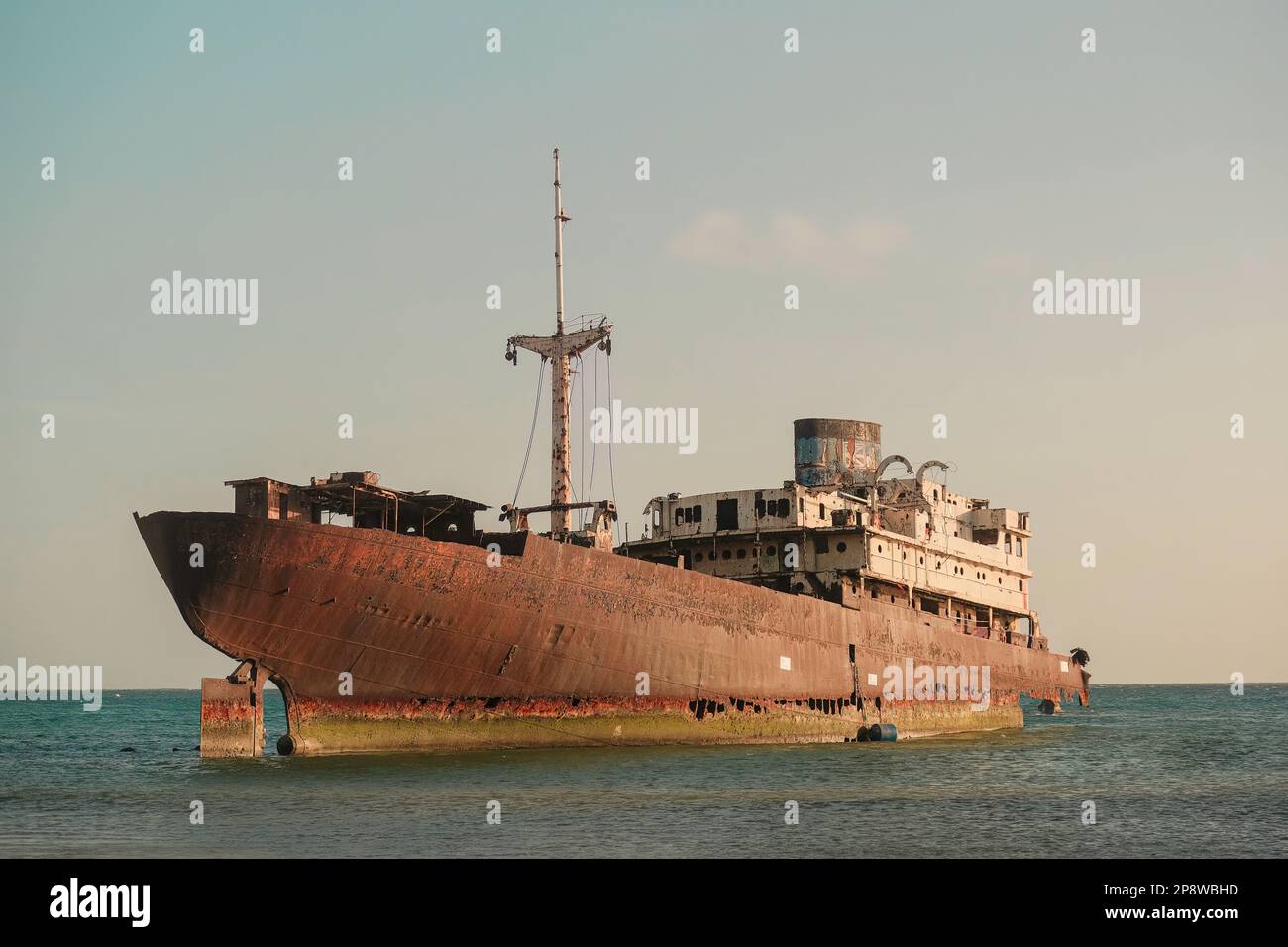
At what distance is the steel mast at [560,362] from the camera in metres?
35.5

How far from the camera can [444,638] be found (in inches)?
1079

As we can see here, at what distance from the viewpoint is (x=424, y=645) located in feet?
89.5

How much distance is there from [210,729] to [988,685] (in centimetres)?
2931

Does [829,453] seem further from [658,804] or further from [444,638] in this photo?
[658,804]

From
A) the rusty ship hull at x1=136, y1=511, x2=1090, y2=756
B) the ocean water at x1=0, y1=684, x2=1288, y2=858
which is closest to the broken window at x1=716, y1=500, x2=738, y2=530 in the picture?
the rusty ship hull at x1=136, y1=511, x2=1090, y2=756

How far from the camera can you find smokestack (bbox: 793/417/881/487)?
46.0 m

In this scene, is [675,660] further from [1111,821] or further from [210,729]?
[1111,821]

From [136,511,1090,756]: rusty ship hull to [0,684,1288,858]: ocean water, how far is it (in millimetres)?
786

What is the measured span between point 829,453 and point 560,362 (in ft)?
43.1

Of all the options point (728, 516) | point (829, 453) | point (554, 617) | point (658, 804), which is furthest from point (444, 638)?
point (829, 453)

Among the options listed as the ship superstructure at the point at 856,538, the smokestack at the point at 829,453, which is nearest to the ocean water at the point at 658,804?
the ship superstructure at the point at 856,538

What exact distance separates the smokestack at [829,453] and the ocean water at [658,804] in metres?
13.6

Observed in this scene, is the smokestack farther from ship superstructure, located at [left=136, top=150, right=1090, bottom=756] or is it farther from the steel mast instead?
the steel mast
